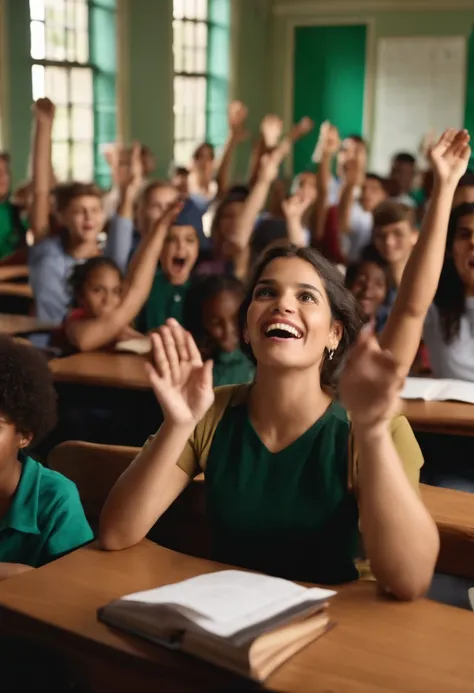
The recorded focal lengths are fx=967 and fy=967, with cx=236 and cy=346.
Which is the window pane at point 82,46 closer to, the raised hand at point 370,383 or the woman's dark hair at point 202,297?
the woman's dark hair at point 202,297

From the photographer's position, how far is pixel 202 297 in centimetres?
324

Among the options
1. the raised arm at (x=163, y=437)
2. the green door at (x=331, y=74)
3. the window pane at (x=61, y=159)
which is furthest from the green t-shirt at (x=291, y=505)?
the green door at (x=331, y=74)

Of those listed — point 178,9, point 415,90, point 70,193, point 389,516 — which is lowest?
point 389,516

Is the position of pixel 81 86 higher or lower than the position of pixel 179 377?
higher

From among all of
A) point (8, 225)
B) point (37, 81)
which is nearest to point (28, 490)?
point (8, 225)

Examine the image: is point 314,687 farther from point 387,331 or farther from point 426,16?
point 426,16

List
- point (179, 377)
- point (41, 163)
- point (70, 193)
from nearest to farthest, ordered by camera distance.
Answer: point (179, 377) → point (70, 193) → point (41, 163)

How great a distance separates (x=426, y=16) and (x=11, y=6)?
527cm

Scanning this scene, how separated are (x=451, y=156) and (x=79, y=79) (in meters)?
7.19

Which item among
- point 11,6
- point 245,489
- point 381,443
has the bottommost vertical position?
point 245,489

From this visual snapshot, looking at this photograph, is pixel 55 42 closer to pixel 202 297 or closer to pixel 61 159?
pixel 61 159

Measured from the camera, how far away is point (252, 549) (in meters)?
1.69

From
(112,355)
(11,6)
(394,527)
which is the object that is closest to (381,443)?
(394,527)

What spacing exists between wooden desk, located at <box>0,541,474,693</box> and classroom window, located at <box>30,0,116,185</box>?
23.9ft
